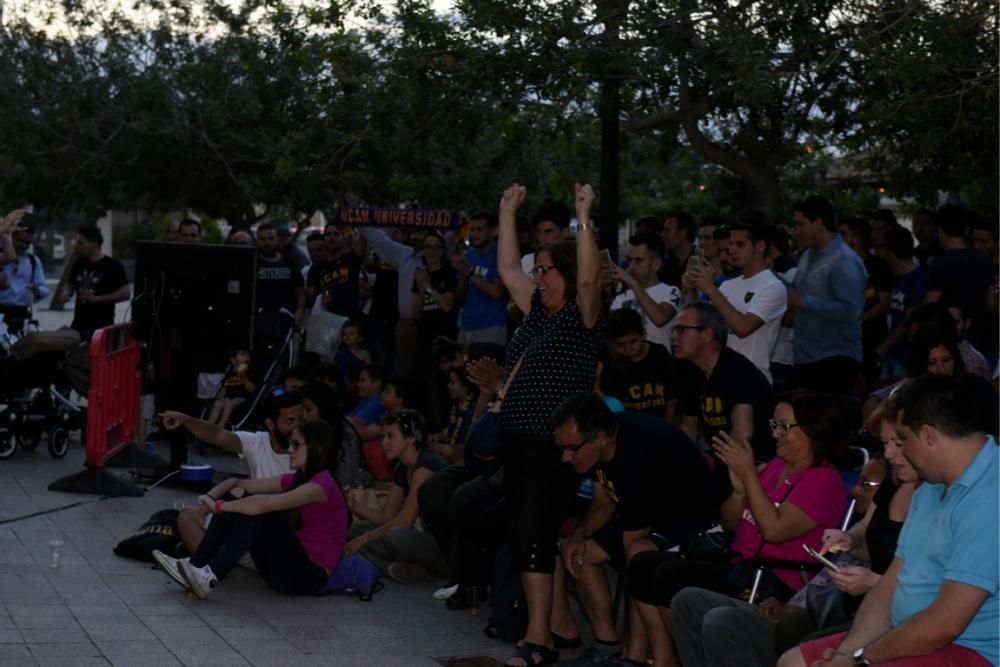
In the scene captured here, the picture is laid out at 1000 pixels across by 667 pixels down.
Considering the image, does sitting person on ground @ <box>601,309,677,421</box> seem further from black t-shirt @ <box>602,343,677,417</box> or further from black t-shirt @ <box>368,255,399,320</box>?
black t-shirt @ <box>368,255,399,320</box>

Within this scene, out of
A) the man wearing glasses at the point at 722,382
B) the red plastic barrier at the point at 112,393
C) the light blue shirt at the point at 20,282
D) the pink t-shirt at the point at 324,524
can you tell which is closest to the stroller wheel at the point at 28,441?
the red plastic barrier at the point at 112,393

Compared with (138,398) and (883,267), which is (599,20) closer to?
(883,267)

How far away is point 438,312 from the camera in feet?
43.2

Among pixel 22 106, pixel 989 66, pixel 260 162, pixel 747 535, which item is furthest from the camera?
pixel 22 106

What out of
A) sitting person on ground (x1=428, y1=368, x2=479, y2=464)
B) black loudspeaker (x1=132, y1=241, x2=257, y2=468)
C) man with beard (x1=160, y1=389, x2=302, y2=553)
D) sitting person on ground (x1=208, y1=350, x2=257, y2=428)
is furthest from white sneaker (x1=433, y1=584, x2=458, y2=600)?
sitting person on ground (x1=208, y1=350, x2=257, y2=428)

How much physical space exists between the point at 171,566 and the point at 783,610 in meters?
3.65

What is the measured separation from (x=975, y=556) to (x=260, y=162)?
1611 cm

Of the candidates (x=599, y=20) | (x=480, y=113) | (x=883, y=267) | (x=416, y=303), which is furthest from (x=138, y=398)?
(x=883, y=267)

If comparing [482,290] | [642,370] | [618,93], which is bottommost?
[642,370]

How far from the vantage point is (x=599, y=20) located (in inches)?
407

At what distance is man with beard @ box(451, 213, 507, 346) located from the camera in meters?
12.2

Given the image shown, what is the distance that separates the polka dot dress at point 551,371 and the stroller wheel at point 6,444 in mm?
6886

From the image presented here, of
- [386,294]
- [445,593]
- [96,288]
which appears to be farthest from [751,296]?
[96,288]

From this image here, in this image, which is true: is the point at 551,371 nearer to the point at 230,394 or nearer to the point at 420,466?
the point at 420,466
